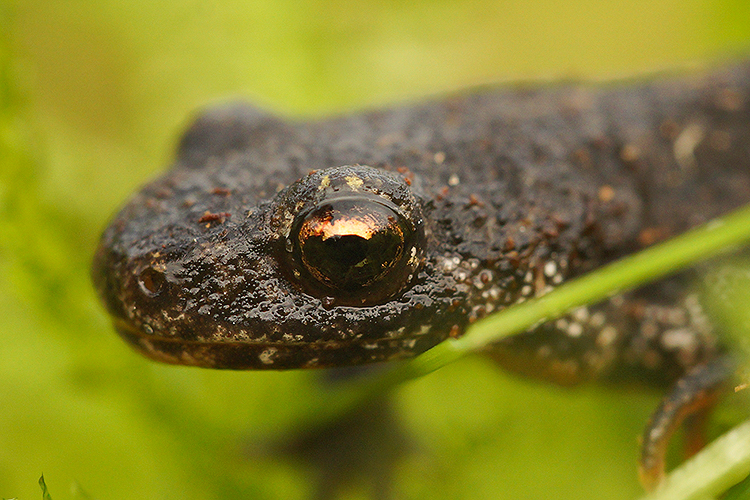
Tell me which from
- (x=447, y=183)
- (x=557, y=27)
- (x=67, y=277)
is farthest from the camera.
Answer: (x=557, y=27)

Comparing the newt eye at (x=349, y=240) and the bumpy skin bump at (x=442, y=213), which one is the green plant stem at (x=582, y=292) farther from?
the bumpy skin bump at (x=442, y=213)

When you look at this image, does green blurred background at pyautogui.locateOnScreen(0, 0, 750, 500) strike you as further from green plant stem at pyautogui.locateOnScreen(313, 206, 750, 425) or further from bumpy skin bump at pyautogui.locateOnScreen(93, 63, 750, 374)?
green plant stem at pyautogui.locateOnScreen(313, 206, 750, 425)

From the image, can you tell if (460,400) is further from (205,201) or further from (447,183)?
(205,201)

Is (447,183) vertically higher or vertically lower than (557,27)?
lower

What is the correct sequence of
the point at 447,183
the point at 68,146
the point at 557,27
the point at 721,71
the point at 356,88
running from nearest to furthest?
the point at 447,183
the point at 721,71
the point at 68,146
the point at 356,88
the point at 557,27

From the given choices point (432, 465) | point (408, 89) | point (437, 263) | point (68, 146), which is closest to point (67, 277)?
point (437, 263)

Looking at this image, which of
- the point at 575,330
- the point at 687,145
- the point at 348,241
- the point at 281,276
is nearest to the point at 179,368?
the point at 281,276
